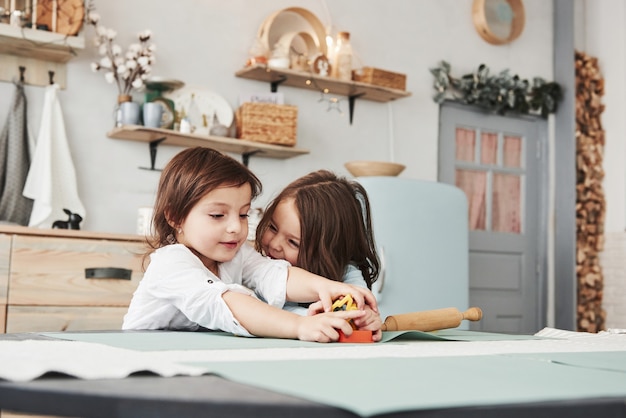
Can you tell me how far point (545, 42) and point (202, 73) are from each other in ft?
8.69

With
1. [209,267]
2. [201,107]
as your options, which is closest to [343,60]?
[201,107]

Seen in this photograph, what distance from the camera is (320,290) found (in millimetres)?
1688

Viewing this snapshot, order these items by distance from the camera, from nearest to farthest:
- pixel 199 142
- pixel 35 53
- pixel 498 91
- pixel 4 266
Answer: pixel 4 266
pixel 35 53
pixel 199 142
pixel 498 91

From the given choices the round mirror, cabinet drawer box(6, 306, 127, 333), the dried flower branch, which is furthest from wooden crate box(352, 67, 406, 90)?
cabinet drawer box(6, 306, 127, 333)

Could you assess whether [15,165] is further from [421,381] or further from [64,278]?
[421,381]

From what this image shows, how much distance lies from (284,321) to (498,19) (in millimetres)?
4344

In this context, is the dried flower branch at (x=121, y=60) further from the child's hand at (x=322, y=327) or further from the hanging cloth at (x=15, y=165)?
the child's hand at (x=322, y=327)

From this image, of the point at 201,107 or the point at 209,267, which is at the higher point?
the point at 201,107

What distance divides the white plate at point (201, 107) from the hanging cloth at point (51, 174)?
57 cm

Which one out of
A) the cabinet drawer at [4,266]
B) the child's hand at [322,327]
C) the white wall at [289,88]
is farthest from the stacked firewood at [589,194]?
the child's hand at [322,327]

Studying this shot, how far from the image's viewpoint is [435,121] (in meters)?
4.88

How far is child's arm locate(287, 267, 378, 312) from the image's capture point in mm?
1560

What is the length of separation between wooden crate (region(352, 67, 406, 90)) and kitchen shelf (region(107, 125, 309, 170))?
0.58 m

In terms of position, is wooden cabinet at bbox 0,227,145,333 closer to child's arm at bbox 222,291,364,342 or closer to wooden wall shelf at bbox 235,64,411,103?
wooden wall shelf at bbox 235,64,411,103
